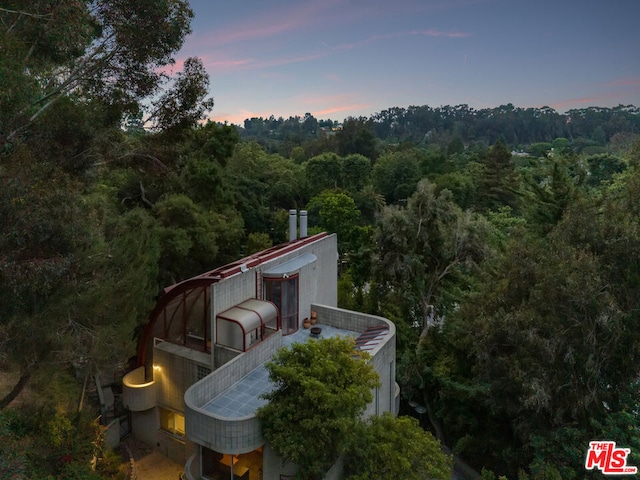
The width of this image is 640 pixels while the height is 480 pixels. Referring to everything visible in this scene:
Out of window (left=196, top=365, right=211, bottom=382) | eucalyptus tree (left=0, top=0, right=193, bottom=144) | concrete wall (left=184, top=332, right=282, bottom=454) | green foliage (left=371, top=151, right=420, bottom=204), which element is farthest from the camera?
green foliage (left=371, top=151, right=420, bottom=204)

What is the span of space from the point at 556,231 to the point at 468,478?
10104 millimetres

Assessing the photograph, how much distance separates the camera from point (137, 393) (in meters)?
14.4

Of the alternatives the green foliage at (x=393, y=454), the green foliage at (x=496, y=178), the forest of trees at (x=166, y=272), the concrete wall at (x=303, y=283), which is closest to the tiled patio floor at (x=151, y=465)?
the forest of trees at (x=166, y=272)

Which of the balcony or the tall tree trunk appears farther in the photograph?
the balcony

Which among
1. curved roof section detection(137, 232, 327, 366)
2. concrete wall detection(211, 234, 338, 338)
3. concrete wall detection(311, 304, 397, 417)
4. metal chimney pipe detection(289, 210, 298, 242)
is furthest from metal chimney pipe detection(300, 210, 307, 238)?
curved roof section detection(137, 232, 327, 366)

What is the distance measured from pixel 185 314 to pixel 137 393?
299 centimetres

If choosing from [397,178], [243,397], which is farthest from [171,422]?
[397,178]

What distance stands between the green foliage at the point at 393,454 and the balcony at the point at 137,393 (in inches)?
281

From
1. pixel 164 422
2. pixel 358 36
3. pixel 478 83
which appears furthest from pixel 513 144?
pixel 164 422

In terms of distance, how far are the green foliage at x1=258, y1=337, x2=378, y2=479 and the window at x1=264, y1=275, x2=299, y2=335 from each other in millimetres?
5115

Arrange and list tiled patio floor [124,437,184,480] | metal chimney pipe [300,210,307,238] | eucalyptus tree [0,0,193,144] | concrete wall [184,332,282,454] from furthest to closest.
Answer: metal chimney pipe [300,210,307,238], tiled patio floor [124,437,184,480], concrete wall [184,332,282,454], eucalyptus tree [0,0,193,144]

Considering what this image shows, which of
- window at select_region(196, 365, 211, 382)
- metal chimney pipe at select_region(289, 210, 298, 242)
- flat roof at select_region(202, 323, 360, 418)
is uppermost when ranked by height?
metal chimney pipe at select_region(289, 210, 298, 242)

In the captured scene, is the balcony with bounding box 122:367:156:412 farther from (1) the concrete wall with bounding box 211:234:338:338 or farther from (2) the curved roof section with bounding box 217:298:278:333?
(2) the curved roof section with bounding box 217:298:278:333

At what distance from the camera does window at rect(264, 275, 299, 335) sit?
50.5 ft
